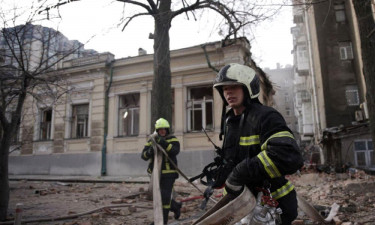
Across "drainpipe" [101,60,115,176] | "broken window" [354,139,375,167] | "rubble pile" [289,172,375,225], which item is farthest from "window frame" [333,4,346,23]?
"rubble pile" [289,172,375,225]

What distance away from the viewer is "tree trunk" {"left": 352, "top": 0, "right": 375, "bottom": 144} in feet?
15.5

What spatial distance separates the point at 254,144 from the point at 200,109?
43.0ft

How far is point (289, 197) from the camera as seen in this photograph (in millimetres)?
1932

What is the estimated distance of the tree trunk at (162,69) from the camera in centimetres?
816

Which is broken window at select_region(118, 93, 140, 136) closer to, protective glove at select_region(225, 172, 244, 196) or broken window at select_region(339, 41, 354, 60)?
protective glove at select_region(225, 172, 244, 196)

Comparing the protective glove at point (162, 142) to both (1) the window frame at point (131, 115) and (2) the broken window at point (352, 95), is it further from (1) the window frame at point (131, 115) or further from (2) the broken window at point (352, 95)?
(2) the broken window at point (352, 95)

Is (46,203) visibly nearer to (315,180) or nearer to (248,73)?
(248,73)

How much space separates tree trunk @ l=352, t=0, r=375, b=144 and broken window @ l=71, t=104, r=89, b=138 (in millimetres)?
15371

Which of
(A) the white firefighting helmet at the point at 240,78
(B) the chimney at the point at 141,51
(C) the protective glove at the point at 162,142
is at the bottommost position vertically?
(C) the protective glove at the point at 162,142

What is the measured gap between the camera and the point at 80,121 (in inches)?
688

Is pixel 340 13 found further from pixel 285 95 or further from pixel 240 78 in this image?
pixel 285 95

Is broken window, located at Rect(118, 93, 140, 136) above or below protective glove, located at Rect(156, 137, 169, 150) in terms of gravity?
above

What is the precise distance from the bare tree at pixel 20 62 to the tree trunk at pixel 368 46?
488 cm

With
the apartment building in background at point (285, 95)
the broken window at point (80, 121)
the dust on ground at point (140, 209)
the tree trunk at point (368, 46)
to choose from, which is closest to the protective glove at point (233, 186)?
the dust on ground at point (140, 209)
